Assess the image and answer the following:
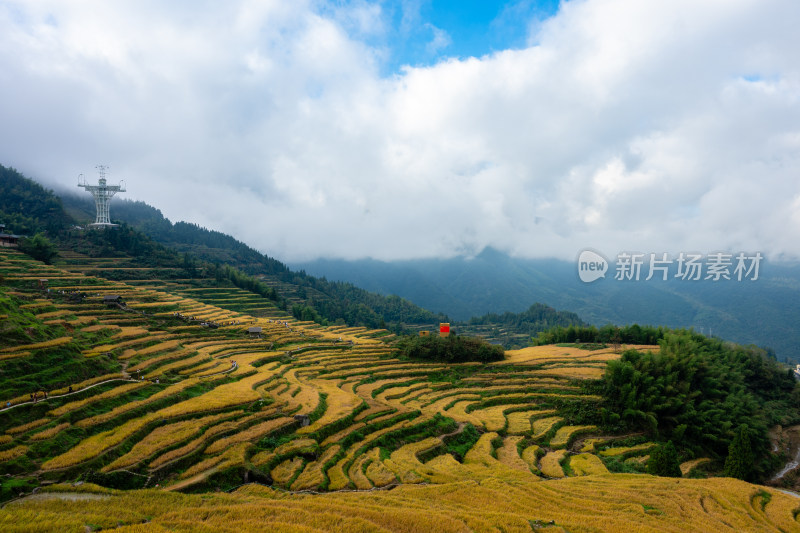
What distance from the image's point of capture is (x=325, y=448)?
59.1ft

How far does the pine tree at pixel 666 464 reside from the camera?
20.0 meters

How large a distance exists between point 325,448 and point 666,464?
17.3m

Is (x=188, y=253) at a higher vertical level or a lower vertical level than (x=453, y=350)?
higher

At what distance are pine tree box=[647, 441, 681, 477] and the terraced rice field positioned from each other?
223 cm

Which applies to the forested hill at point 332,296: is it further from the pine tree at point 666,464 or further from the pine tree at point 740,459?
the pine tree at point 666,464

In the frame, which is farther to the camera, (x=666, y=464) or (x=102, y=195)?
(x=102, y=195)

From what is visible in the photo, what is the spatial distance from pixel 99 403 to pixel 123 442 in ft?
15.0

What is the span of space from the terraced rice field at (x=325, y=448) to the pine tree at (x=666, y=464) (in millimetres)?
2232

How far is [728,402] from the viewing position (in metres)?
29.4

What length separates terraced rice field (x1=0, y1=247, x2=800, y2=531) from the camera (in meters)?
10.6

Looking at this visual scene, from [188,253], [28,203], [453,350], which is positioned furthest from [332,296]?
[453,350]

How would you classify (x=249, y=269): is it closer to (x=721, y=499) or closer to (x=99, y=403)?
(x=99, y=403)

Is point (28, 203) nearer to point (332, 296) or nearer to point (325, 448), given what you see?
point (332, 296)

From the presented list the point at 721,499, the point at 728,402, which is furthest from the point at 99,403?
the point at 728,402
